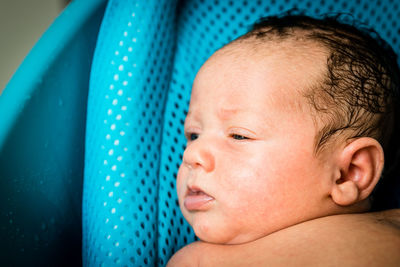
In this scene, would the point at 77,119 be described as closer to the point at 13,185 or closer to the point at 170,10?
the point at 13,185

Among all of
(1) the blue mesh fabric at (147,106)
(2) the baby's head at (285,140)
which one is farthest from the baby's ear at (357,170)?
(1) the blue mesh fabric at (147,106)


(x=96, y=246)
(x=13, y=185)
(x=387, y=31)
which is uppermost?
(x=387, y=31)

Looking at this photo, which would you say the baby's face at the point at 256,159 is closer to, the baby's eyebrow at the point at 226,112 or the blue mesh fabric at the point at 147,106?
the baby's eyebrow at the point at 226,112

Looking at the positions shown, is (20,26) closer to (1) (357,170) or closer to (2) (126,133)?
(2) (126,133)

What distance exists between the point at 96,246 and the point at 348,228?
49 centimetres

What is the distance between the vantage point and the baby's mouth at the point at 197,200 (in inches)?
25.8

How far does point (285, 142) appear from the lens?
631mm

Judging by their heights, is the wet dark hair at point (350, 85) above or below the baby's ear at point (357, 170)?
above

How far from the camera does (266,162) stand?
0.62 m

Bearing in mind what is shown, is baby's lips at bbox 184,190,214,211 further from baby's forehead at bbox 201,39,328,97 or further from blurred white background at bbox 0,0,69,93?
blurred white background at bbox 0,0,69,93

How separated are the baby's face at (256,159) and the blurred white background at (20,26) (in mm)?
750

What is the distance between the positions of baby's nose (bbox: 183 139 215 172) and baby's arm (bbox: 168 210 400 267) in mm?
155

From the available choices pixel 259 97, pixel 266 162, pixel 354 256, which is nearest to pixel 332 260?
pixel 354 256

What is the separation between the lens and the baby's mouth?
66cm
